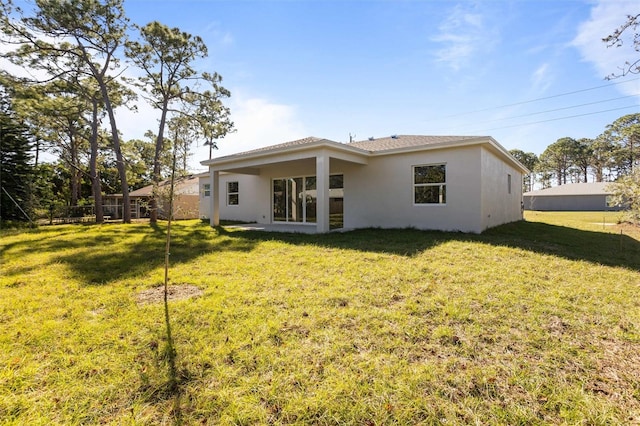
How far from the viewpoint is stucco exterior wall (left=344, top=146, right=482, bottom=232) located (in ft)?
31.4

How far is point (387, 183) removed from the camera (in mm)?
11094

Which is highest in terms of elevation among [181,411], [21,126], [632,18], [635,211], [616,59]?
[21,126]

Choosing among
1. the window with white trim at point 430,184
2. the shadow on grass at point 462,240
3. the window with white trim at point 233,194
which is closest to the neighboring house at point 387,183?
the window with white trim at point 430,184

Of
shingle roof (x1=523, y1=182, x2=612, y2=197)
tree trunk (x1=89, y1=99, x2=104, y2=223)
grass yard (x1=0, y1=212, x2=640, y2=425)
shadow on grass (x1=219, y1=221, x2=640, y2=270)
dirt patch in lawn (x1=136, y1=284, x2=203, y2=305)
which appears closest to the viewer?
grass yard (x1=0, y1=212, x2=640, y2=425)

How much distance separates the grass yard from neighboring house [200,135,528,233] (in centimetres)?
417

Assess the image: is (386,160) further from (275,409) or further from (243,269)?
(275,409)

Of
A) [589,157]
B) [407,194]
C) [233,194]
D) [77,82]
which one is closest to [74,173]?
[77,82]

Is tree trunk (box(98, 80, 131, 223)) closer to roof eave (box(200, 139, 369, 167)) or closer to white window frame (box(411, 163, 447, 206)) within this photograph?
roof eave (box(200, 139, 369, 167))

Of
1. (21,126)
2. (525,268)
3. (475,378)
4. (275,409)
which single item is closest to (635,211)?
(525,268)

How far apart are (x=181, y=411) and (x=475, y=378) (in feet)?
7.48

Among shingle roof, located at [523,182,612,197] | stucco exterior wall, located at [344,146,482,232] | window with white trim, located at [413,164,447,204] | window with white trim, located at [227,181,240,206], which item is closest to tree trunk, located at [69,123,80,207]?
window with white trim, located at [227,181,240,206]

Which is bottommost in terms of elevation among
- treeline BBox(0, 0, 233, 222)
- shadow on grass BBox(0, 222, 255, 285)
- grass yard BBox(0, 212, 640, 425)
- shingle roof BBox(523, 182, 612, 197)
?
grass yard BBox(0, 212, 640, 425)

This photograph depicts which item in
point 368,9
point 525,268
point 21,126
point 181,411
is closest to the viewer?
point 181,411

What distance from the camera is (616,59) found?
3643mm
